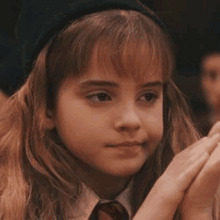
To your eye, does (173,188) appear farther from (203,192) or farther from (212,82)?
(212,82)

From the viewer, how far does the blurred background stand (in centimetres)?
62

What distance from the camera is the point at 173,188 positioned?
1.83 feet

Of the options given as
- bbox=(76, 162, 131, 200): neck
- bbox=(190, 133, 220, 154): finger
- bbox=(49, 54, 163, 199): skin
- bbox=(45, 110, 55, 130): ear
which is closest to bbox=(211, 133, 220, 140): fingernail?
bbox=(190, 133, 220, 154): finger

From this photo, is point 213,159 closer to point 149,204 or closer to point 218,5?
point 149,204

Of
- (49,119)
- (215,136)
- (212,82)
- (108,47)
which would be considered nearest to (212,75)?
(212,82)

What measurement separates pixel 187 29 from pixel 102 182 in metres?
0.36

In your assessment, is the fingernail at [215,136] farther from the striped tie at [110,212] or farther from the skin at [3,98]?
the skin at [3,98]

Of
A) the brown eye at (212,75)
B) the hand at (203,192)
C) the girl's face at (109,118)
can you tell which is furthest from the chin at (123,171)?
the brown eye at (212,75)

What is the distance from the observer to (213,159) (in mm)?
560

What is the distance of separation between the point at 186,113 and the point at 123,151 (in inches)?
8.3

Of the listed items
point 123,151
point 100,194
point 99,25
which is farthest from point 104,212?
point 99,25

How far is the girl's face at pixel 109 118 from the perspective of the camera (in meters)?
0.56

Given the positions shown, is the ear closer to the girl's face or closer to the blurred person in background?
the girl's face

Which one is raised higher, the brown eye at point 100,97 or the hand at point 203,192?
the brown eye at point 100,97
